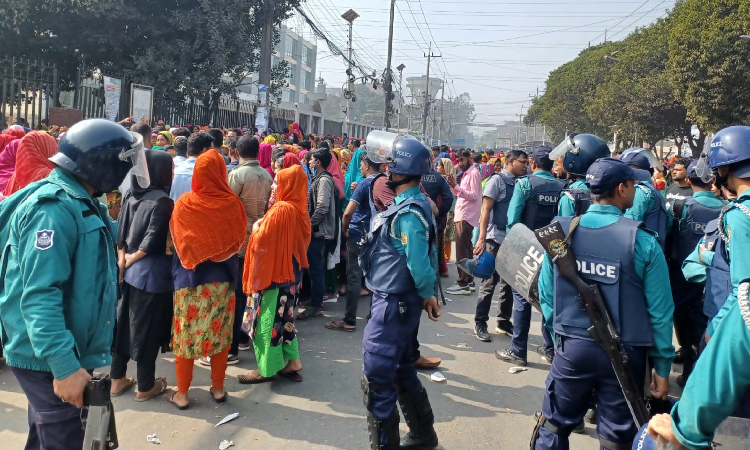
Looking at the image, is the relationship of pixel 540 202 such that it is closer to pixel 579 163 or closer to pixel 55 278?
pixel 579 163

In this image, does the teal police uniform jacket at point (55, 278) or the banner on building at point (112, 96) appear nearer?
the teal police uniform jacket at point (55, 278)

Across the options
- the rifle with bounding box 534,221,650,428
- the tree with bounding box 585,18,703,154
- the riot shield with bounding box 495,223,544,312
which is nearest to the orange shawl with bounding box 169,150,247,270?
the riot shield with bounding box 495,223,544,312

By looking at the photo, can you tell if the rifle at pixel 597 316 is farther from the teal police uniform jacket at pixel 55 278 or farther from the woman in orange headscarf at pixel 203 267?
the woman in orange headscarf at pixel 203 267

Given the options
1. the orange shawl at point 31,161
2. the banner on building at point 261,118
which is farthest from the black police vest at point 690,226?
the banner on building at point 261,118

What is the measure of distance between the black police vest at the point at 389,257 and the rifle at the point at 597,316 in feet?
2.50

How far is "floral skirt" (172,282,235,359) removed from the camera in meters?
4.09

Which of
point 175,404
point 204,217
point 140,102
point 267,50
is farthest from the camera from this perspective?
point 267,50

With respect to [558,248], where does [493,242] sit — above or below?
below

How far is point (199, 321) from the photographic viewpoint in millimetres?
4125

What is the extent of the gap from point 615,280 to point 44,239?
2.50m

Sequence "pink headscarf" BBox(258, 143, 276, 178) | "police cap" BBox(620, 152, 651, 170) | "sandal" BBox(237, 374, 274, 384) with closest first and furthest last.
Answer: "sandal" BBox(237, 374, 274, 384) < "police cap" BBox(620, 152, 651, 170) < "pink headscarf" BBox(258, 143, 276, 178)

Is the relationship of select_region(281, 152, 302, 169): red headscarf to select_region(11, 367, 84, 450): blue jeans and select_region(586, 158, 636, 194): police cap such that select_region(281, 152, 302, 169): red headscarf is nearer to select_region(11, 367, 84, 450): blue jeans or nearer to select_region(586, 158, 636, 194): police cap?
select_region(586, 158, 636, 194): police cap

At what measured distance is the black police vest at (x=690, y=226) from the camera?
192 inches

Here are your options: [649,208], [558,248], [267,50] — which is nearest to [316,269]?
[649,208]
